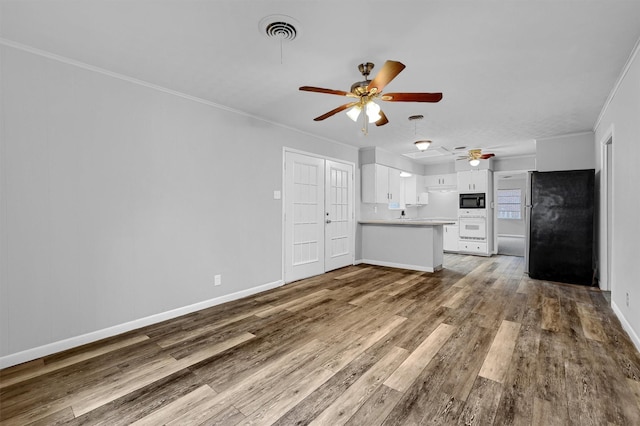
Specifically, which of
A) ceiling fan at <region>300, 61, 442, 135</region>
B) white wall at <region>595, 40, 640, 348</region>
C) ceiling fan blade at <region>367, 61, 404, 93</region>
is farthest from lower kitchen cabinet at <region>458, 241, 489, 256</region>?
ceiling fan blade at <region>367, 61, 404, 93</region>

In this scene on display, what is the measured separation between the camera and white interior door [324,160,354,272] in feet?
18.4

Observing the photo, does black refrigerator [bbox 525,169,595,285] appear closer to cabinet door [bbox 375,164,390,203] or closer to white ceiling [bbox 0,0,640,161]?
white ceiling [bbox 0,0,640,161]

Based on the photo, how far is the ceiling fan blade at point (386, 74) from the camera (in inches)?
82.8

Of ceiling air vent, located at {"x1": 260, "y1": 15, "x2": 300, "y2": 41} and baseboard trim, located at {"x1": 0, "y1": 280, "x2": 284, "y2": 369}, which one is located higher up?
ceiling air vent, located at {"x1": 260, "y1": 15, "x2": 300, "y2": 41}

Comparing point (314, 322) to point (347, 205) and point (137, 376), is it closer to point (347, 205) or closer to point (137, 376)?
point (137, 376)

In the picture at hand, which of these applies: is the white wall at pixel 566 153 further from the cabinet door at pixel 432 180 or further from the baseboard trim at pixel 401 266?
the cabinet door at pixel 432 180

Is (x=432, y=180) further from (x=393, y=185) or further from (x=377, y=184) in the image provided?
(x=377, y=184)

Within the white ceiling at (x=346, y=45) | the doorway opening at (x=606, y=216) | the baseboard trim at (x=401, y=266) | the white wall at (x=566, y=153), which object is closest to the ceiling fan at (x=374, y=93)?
the white ceiling at (x=346, y=45)

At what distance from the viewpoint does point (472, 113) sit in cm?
416

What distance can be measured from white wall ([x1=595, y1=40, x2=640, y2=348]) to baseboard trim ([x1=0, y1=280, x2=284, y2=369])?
13.4ft

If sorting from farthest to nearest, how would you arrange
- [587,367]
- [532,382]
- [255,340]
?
[255,340] < [587,367] < [532,382]

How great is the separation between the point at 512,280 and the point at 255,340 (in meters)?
4.45

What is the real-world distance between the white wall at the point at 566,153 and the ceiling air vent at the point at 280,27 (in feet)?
17.8

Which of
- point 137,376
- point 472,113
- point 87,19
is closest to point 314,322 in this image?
point 137,376
